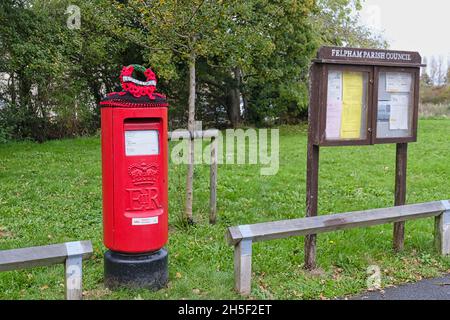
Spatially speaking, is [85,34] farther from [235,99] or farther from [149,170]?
[149,170]

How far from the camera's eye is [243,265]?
4.10 meters

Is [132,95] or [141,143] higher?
[132,95]

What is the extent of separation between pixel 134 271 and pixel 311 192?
1863 mm

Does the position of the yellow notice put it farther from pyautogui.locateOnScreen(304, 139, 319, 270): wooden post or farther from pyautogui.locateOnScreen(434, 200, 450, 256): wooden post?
pyautogui.locateOnScreen(434, 200, 450, 256): wooden post

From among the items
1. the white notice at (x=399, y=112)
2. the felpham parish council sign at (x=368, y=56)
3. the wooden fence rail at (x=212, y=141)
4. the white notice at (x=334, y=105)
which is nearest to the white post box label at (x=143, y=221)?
the wooden fence rail at (x=212, y=141)

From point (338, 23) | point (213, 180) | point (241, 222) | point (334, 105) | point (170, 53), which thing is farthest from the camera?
point (338, 23)

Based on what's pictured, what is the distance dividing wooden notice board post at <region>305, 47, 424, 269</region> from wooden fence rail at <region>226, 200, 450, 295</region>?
285 mm

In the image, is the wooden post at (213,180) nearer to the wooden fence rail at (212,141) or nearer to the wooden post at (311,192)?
the wooden fence rail at (212,141)

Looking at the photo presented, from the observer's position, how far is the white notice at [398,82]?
4.96 metres

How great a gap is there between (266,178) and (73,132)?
10.5 m

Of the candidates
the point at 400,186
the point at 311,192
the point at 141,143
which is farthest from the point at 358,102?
the point at 141,143

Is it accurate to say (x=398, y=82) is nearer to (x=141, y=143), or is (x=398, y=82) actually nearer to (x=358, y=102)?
(x=358, y=102)
